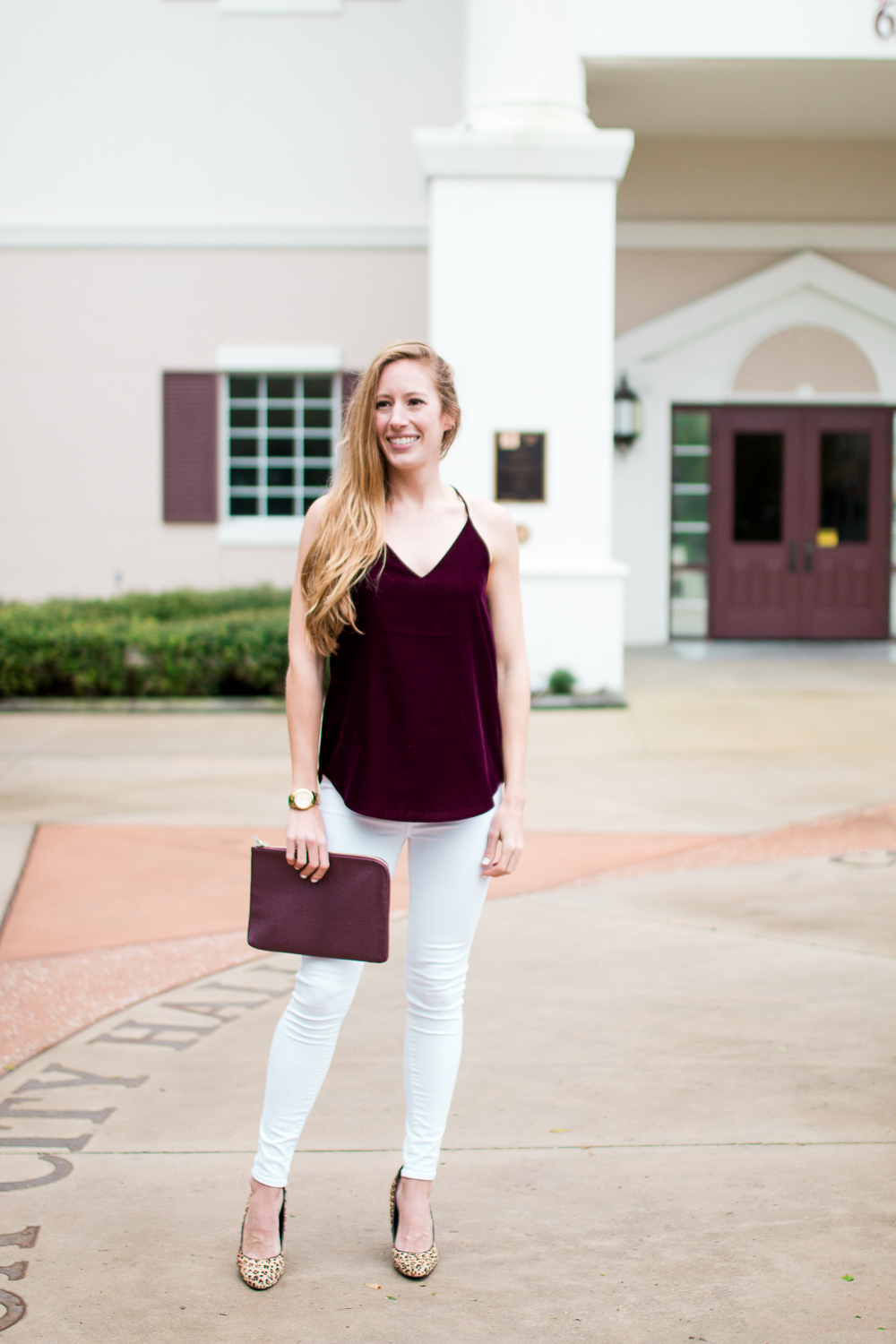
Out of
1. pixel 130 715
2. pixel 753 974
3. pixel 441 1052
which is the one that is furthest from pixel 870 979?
pixel 130 715

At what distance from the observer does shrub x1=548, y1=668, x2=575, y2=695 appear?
432 inches

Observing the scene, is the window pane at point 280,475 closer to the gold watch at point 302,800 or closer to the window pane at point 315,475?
the window pane at point 315,475

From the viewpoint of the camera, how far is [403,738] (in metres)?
2.78

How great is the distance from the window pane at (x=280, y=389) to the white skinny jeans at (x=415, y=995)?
12.7m

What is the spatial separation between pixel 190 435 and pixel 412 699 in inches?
491

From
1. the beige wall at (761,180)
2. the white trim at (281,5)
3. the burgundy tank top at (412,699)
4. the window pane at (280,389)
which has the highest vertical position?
the white trim at (281,5)

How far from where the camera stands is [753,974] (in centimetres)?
462

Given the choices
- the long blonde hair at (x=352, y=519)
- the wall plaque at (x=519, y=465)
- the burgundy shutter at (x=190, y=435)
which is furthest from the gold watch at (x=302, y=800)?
the burgundy shutter at (x=190, y=435)

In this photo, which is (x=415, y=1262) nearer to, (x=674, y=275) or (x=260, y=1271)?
(x=260, y=1271)

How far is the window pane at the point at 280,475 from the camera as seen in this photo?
15.1 metres

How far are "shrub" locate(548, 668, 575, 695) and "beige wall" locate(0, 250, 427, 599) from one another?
183 inches

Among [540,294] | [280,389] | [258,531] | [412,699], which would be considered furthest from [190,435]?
[412,699]

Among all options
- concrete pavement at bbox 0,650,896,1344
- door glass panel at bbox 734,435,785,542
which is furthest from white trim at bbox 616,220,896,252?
concrete pavement at bbox 0,650,896,1344

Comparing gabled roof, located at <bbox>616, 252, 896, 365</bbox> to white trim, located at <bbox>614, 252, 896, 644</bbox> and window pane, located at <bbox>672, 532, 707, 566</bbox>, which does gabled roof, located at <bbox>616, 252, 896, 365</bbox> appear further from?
window pane, located at <bbox>672, 532, 707, 566</bbox>
